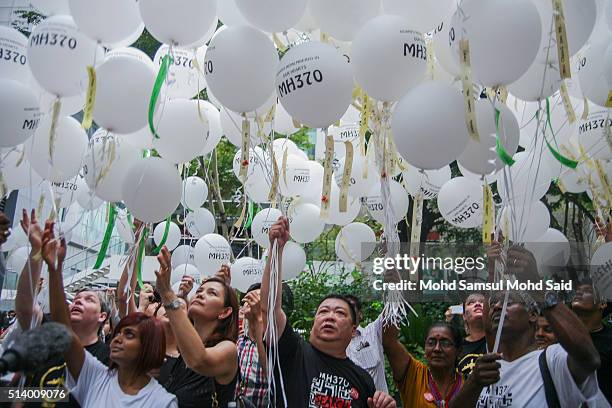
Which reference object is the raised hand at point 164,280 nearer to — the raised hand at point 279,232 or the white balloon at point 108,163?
the raised hand at point 279,232

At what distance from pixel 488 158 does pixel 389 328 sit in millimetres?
1228

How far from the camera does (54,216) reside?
2520 millimetres

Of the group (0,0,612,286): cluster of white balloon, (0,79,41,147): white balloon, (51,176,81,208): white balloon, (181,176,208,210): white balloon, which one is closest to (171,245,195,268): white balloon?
(181,176,208,210): white balloon

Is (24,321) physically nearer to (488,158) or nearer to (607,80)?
(488,158)

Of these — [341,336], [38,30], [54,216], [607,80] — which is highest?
[38,30]

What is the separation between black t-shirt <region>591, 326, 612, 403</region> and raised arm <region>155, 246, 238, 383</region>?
157 cm

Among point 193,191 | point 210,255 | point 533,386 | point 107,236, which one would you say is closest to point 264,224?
point 210,255

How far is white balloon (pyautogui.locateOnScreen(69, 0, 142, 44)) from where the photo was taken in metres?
2.31

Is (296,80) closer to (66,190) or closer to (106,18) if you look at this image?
(106,18)

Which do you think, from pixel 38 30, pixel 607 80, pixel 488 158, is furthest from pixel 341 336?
pixel 38 30

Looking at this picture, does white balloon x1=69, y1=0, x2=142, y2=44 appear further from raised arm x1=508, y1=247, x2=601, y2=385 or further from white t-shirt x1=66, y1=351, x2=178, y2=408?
raised arm x1=508, y1=247, x2=601, y2=385

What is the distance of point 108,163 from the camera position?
2.68 metres

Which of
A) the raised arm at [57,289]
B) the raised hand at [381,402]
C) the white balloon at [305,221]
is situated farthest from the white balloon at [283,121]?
the raised hand at [381,402]

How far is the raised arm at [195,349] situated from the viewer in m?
2.11
